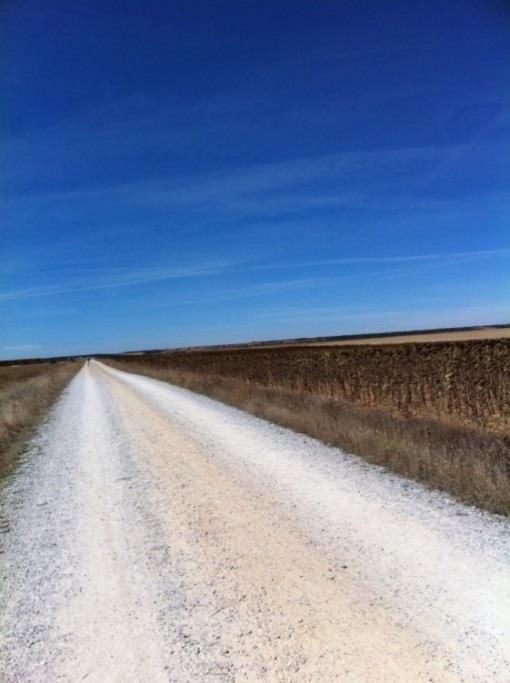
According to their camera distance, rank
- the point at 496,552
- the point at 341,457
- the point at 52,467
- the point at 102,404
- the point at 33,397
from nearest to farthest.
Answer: the point at 496,552, the point at 341,457, the point at 52,467, the point at 102,404, the point at 33,397

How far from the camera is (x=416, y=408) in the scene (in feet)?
56.8

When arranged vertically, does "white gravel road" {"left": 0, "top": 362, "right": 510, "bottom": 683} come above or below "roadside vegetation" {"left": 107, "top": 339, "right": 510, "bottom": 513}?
below

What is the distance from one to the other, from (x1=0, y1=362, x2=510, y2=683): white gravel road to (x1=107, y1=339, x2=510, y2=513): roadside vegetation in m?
0.68

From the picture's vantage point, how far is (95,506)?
305 inches

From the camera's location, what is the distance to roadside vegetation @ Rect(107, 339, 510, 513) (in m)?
8.27

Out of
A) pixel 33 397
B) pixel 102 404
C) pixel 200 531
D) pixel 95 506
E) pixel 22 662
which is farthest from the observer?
pixel 33 397

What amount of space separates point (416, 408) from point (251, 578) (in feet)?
43.6

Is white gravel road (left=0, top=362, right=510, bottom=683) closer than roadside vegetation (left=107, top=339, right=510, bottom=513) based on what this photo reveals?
Yes

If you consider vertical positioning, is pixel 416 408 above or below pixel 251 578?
below

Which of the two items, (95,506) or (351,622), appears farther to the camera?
(95,506)

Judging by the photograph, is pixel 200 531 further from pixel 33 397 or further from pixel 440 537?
pixel 33 397

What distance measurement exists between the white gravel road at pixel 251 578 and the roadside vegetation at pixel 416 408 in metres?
0.68

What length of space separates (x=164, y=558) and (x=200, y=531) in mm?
826

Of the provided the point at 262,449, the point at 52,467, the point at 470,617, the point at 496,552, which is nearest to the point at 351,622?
the point at 470,617
